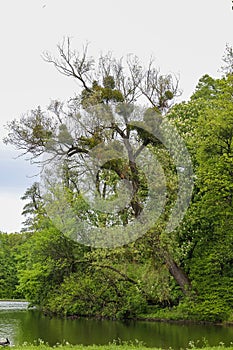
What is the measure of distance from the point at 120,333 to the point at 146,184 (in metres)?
6.66

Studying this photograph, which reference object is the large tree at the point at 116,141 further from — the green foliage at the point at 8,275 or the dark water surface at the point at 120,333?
the green foliage at the point at 8,275

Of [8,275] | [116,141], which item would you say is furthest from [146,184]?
[8,275]

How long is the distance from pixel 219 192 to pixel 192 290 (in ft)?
18.9

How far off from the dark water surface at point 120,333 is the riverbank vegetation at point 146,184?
1.88 meters

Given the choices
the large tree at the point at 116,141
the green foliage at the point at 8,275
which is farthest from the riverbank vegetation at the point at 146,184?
the green foliage at the point at 8,275

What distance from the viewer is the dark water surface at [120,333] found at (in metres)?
18.5

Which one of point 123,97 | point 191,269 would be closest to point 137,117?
point 123,97

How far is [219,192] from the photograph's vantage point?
22766 mm

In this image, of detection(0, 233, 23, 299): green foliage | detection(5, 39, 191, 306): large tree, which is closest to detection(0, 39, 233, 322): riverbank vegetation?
detection(5, 39, 191, 306): large tree

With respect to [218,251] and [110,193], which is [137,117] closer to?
[110,193]

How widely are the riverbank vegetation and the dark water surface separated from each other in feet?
6.17

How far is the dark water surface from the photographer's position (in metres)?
18.5

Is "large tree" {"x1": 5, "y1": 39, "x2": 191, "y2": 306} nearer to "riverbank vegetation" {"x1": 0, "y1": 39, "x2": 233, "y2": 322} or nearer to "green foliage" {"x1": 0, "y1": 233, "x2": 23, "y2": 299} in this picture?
"riverbank vegetation" {"x1": 0, "y1": 39, "x2": 233, "y2": 322}

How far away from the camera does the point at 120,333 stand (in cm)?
2178
